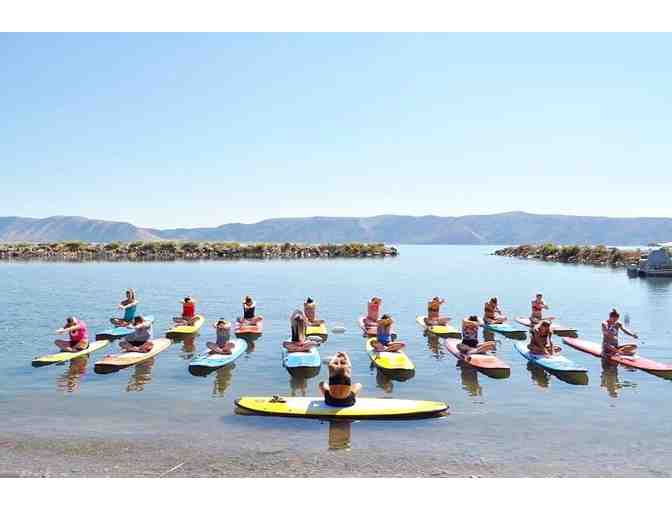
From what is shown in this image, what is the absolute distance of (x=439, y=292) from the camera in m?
52.0

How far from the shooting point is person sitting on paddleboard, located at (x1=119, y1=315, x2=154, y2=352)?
22.6 metres

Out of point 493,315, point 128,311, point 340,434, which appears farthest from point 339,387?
point 493,315

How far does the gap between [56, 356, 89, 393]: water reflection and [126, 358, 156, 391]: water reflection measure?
163 cm

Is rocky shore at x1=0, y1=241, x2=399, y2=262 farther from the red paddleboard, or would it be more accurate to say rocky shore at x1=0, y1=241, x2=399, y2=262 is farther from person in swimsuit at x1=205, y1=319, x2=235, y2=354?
the red paddleboard

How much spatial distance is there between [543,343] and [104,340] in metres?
18.0

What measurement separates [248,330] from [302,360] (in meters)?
7.81

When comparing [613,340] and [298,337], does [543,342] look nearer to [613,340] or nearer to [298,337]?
[613,340]

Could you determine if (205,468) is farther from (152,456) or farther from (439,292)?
(439,292)

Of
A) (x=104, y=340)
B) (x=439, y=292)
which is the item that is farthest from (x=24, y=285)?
(x=439, y=292)

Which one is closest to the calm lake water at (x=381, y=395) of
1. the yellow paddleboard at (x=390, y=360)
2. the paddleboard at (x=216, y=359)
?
the paddleboard at (x=216, y=359)

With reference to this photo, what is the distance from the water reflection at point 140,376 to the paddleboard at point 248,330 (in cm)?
568

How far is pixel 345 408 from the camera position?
50.2ft

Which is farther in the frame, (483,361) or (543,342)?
(543,342)

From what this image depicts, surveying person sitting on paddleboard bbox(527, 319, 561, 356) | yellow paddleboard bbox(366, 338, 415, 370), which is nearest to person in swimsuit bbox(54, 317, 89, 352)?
yellow paddleboard bbox(366, 338, 415, 370)
